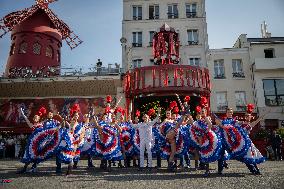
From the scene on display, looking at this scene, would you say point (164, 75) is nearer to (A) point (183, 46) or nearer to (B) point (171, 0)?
(A) point (183, 46)

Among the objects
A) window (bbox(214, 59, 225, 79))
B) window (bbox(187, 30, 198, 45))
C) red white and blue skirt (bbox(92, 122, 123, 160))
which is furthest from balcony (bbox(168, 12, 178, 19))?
red white and blue skirt (bbox(92, 122, 123, 160))

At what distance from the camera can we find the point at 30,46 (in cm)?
3331

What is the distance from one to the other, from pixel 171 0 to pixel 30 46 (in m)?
16.2

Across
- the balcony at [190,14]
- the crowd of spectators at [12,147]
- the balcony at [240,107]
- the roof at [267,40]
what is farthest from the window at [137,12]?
the crowd of spectators at [12,147]

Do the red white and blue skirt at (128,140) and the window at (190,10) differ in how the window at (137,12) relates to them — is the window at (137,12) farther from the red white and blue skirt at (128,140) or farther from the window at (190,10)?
the red white and blue skirt at (128,140)

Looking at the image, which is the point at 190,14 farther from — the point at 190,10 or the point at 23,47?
the point at 23,47

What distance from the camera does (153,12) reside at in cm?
3155

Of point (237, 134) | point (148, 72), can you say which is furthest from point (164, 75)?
point (237, 134)

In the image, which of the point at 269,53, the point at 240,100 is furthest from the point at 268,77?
the point at 240,100

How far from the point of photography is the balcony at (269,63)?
29.1m

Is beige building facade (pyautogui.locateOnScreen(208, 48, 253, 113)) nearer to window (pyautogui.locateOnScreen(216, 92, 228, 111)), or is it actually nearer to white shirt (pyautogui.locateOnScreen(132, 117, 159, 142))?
window (pyautogui.locateOnScreen(216, 92, 228, 111))

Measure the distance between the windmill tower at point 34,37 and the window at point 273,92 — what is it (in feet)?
72.1

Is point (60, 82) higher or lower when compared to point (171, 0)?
lower

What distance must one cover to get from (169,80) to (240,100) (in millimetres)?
9335
